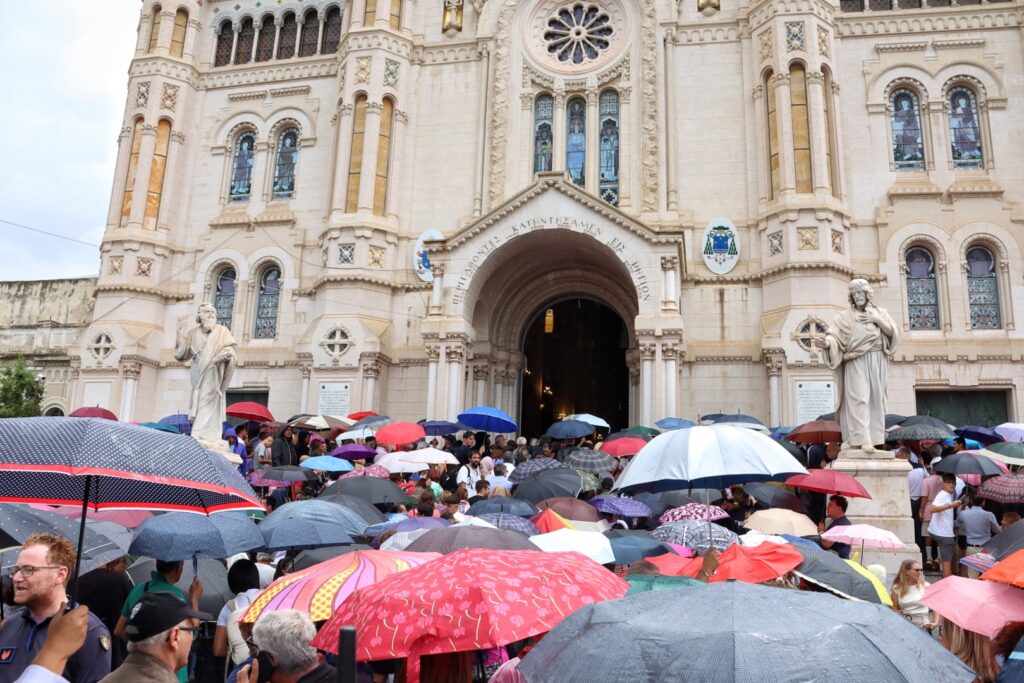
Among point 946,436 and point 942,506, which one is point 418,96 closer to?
point 946,436

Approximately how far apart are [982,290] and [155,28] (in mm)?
29731

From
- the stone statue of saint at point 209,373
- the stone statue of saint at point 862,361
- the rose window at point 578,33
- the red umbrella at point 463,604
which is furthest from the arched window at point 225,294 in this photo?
the red umbrella at point 463,604

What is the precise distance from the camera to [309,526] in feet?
24.9

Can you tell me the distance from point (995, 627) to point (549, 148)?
23285mm

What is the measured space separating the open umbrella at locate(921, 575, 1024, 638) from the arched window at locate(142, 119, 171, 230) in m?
28.3

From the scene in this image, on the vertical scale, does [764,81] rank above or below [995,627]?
above

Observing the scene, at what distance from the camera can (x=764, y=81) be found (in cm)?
2486

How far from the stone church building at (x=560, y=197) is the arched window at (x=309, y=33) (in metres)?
0.12

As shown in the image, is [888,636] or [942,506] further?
[942,506]

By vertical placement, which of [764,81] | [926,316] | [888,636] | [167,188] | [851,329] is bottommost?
[888,636]

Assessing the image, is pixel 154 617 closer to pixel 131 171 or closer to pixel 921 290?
pixel 921 290

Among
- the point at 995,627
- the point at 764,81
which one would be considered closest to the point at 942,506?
the point at 995,627

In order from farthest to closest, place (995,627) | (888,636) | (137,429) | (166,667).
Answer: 1. (137,429)
2. (995,627)
3. (166,667)
4. (888,636)

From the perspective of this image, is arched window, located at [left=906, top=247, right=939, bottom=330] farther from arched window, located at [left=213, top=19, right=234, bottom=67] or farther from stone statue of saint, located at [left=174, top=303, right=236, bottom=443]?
arched window, located at [left=213, top=19, right=234, bottom=67]
